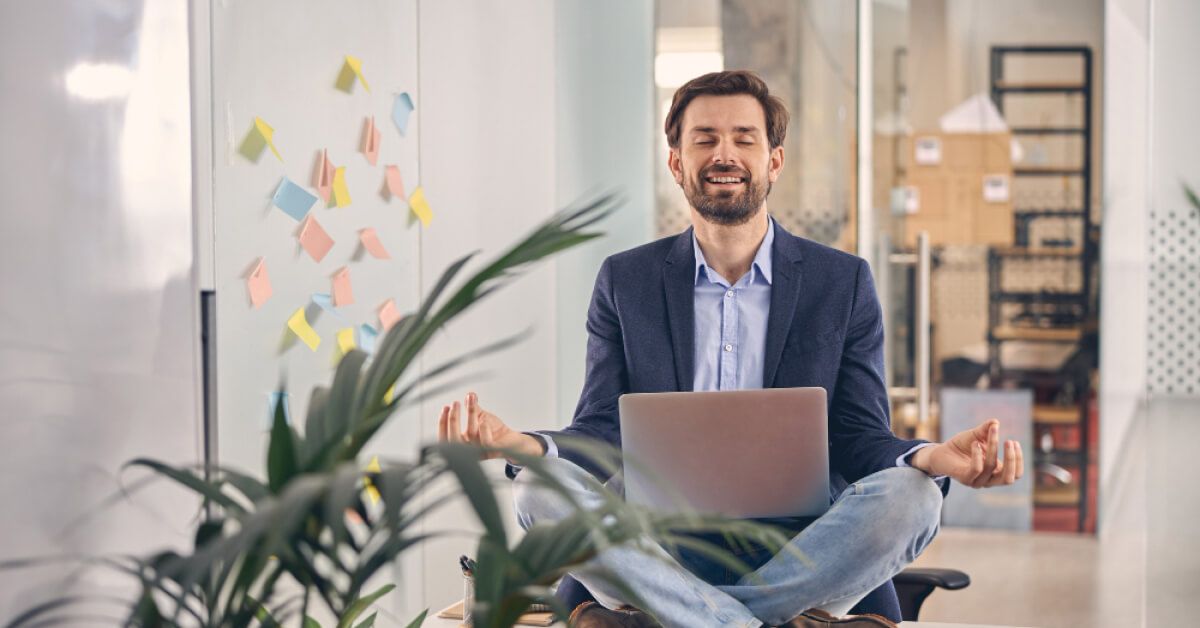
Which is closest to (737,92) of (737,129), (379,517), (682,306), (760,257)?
(737,129)

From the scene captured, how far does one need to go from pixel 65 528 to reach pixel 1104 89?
4.02 meters

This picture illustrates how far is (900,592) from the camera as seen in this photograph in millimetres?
2350

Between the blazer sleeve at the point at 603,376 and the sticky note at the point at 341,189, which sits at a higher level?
the sticky note at the point at 341,189

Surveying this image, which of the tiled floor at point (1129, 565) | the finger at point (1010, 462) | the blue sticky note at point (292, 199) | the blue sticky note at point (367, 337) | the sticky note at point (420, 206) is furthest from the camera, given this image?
the tiled floor at point (1129, 565)

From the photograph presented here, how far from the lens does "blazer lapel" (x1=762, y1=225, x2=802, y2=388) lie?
2385 millimetres

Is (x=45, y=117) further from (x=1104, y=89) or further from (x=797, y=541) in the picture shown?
Result: (x=1104, y=89)

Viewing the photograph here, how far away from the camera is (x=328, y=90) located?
2.54 m

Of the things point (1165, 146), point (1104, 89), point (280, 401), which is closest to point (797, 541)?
point (280, 401)

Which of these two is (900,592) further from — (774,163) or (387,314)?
(387,314)

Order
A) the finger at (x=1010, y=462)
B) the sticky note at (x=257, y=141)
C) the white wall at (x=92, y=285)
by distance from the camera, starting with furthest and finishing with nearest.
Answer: the sticky note at (x=257, y=141)
the finger at (x=1010, y=462)
the white wall at (x=92, y=285)

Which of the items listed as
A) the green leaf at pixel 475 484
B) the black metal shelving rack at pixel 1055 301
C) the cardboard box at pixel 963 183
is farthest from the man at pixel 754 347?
the black metal shelving rack at pixel 1055 301

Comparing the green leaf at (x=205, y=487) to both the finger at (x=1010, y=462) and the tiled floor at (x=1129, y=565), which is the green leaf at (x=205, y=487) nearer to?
the finger at (x=1010, y=462)

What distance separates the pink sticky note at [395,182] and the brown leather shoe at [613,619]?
3.84 feet

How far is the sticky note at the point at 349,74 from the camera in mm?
2611
